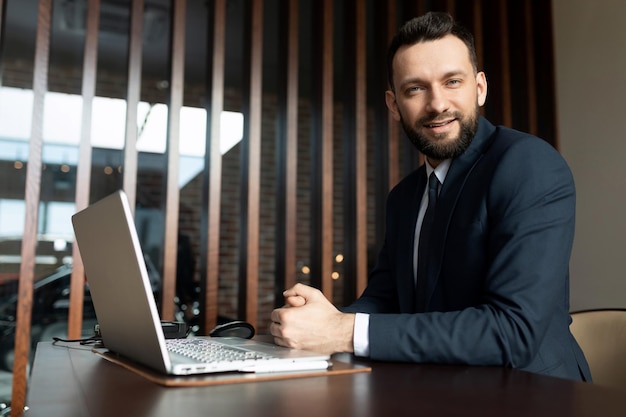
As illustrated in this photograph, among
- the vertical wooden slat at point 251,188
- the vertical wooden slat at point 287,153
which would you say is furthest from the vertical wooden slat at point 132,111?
the vertical wooden slat at point 287,153

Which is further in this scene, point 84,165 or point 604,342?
point 84,165

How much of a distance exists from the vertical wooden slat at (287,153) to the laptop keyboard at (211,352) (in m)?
1.52

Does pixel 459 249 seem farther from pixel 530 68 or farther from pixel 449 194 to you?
pixel 530 68

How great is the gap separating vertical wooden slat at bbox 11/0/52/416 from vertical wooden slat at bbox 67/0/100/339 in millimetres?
152

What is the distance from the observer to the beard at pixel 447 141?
1.51m

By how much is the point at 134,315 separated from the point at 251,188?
177cm

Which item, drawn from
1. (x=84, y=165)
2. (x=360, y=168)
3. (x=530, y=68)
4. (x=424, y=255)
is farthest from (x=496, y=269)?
(x=530, y=68)

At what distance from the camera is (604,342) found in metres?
1.65

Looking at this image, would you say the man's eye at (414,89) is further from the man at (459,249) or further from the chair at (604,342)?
the chair at (604,342)

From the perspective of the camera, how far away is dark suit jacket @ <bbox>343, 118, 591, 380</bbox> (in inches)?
42.7

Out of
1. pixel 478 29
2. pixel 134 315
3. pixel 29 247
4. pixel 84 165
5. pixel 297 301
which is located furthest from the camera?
pixel 478 29

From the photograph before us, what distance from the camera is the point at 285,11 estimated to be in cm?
291

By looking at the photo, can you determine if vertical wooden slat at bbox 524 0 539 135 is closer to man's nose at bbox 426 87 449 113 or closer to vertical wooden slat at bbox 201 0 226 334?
vertical wooden slat at bbox 201 0 226 334

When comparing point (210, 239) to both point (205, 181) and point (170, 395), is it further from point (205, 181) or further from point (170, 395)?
point (170, 395)
